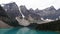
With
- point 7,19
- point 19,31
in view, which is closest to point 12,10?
point 7,19

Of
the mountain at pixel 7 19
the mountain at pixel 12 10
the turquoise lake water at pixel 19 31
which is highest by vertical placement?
the mountain at pixel 12 10

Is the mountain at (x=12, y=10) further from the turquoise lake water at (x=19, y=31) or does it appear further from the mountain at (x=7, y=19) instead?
the turquoise lake water at (x=19, y=31)

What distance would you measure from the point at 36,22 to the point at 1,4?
596 millimetres

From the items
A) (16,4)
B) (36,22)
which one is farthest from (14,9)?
(36,22)

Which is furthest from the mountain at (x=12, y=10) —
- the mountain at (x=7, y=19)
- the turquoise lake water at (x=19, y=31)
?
the turquoise lake water at (x=19, y=31)

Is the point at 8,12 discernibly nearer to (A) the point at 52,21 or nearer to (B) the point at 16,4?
(B) the point at 16,4

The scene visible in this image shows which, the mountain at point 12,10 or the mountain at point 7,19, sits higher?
the mountain at point 12,10

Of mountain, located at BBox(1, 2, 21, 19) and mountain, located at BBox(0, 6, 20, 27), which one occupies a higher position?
mountain, located at BBox(1, 2, 21, 19)

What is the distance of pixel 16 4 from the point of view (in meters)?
2.10

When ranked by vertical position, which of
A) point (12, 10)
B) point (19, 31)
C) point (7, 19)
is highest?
point (12, 10)

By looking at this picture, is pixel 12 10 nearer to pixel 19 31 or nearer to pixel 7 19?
pixel 7 19

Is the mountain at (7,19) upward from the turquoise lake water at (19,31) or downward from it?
upward

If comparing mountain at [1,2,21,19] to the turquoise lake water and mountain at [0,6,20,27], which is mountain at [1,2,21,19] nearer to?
mountain at [0,6,20,27]

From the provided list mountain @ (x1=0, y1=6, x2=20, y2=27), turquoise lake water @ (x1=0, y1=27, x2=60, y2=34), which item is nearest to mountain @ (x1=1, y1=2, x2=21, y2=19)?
mountain @ (x1=0, y1=6, x2=20, y2=27)
